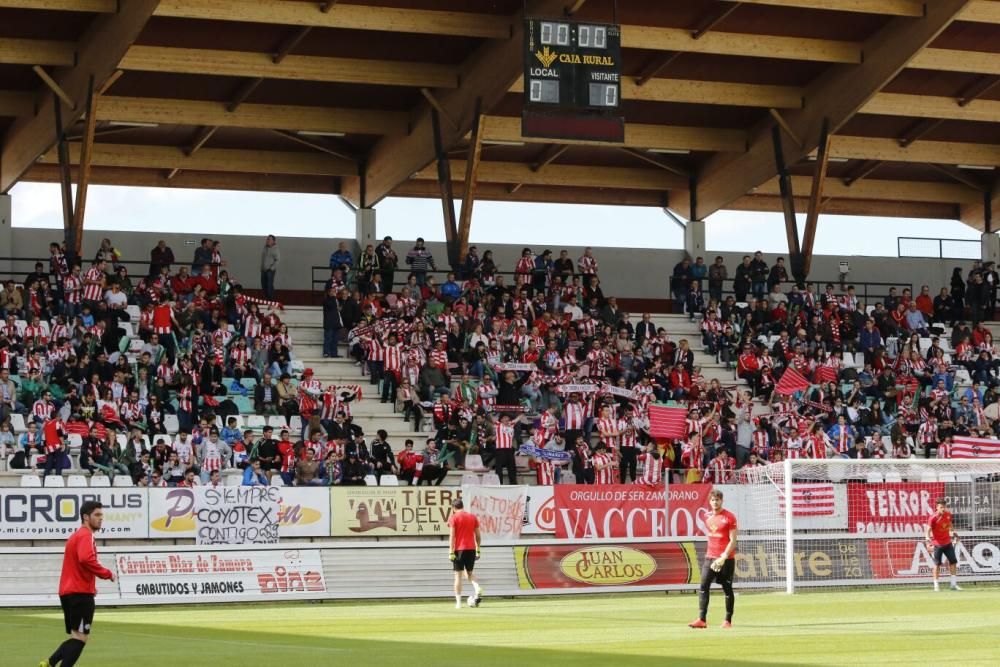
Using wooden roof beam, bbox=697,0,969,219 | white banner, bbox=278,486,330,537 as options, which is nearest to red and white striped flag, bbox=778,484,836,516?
white banner, bbox=278,486,330,537

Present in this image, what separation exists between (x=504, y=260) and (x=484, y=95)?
31.0 feet

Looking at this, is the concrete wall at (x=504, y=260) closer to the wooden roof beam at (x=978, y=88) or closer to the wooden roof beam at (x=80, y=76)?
the wooden roof beam at (x=80, y=76)

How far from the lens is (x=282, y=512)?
2812 cm

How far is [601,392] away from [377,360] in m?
5.15

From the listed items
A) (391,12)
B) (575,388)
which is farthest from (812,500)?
(391,12)

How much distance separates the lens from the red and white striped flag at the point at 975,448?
34.1m

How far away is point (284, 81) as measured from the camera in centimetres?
3944

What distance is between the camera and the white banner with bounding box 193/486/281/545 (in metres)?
27.3

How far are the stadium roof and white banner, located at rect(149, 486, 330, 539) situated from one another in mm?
10621

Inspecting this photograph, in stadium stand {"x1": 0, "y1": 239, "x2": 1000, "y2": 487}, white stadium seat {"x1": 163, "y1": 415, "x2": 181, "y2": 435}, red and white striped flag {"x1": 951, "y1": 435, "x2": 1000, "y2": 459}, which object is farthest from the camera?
red and white striped flag {"x1": 951, "y1": 435, "x2": 1000, "y2": 459}

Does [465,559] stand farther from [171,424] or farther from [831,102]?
[831,102]

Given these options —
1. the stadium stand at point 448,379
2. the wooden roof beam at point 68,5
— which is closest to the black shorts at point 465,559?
the stadium stand at point 448,379

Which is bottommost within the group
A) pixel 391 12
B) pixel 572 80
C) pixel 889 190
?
pixel 572 80

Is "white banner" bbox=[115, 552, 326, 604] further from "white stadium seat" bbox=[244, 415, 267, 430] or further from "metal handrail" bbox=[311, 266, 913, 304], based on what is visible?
"metal handrail" bbox=[311, 266, 913, 304]
